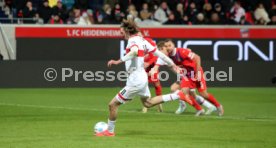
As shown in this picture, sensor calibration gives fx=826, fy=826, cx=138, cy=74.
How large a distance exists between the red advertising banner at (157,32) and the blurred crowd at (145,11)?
40 centimetres

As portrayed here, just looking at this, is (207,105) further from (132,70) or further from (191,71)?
(132,70)

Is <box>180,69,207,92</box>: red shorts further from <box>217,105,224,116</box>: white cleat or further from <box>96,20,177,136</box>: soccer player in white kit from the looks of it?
<box>96,20,177,136</box>: soccer player in white kit

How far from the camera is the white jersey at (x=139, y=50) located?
15.1 meters

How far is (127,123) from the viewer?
58.2 ft

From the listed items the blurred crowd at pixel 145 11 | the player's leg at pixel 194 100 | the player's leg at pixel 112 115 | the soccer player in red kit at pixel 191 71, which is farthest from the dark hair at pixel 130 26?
the blurred crowd at pixel 145 11

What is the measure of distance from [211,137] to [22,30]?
15.5 metres

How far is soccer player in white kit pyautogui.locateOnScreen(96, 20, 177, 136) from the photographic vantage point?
15.0 metres

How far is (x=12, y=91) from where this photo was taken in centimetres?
2658

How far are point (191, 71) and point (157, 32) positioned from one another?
37.5 feet

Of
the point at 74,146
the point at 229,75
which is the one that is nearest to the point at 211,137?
the point at 74,146

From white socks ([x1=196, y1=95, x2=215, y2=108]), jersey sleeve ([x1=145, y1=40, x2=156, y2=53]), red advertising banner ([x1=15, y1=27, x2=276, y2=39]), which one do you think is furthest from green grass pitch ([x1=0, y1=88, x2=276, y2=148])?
red advertising banner ([x1=15, y1=27, x2=276, y2=39])

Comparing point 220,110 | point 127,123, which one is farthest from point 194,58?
point 127,123

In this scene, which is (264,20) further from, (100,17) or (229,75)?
(100,17)

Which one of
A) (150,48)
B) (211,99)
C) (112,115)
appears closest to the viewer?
(112,115)
